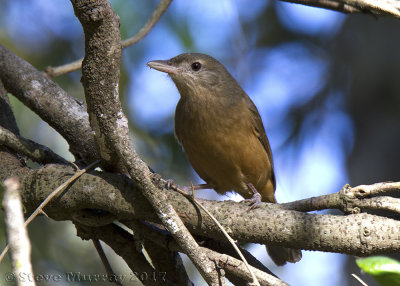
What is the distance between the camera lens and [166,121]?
22.0ft

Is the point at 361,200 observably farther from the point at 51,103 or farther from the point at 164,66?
the point at 164,66

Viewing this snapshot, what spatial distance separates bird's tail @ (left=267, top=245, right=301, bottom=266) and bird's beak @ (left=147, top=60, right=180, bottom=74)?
1.86 m

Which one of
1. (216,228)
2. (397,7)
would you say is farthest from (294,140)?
(216,228)

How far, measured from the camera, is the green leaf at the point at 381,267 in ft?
5.04

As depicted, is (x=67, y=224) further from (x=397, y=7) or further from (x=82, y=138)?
(x=397, y=7)

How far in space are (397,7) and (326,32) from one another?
4.55 m

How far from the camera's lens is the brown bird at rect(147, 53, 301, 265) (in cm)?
463

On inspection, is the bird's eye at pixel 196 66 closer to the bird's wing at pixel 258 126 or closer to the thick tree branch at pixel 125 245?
the bird's wing at pixel 258 126

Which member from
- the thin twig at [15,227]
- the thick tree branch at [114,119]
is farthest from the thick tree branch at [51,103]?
the thin twig at [15,227]

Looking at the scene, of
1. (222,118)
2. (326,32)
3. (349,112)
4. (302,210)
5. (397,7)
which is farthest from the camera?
(326,32)

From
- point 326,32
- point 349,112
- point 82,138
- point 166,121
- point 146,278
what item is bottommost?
point 146,278

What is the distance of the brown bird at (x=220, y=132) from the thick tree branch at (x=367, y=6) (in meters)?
1.20

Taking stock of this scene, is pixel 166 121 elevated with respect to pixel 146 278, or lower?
elevated

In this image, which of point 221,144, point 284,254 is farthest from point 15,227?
point 284,254
